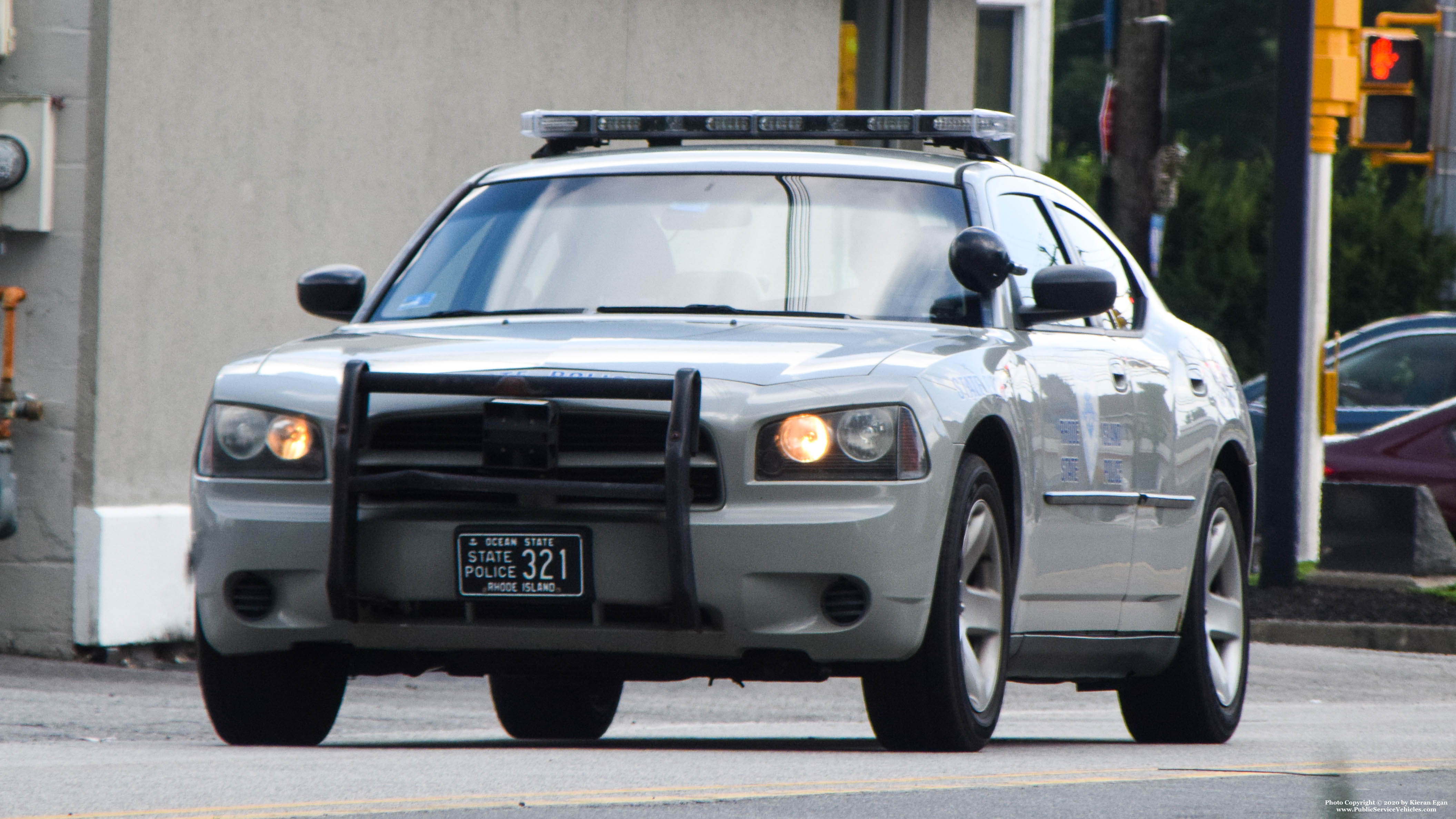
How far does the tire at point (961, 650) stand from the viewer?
637 centimetres

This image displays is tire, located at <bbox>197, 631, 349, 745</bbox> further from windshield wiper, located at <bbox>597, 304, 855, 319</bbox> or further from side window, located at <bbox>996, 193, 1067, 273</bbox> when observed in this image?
side window, located at <bbox>996, 193, 1067, 273</bbox>

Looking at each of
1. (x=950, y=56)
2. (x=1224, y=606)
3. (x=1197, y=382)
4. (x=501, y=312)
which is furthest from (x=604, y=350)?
(x=950, y=56)

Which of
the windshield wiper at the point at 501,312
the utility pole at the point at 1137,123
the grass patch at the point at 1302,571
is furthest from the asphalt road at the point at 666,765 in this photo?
the grass patch at the point at 1302,571

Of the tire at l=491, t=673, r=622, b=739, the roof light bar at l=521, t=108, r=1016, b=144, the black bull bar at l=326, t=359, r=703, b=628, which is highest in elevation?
the roof light bar at l=521, t=108, r=1016, b=144

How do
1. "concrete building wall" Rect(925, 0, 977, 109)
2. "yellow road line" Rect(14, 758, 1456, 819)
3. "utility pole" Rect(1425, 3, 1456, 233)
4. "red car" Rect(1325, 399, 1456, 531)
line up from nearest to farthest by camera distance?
"yellow road line" Rect(14, 758, 1456, 819) < "concrete building wall" Rect(925, 0, 977, 109) < "red car" Rect(1325, 399, 1456, 531) < "utility pole" Rect(1425, 3, 1456, 233)

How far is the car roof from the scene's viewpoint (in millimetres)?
7465

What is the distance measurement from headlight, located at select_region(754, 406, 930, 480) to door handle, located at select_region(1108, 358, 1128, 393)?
167cm

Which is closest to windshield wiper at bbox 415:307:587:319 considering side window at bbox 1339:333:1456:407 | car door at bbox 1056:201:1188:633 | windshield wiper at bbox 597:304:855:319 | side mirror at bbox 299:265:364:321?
windshield wiper at bbox 597:304:855:319

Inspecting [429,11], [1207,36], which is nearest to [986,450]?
[429,11]

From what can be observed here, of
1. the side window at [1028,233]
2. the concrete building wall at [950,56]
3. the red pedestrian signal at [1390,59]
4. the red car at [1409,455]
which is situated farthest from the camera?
the red pedestrian signal at [1390,59]

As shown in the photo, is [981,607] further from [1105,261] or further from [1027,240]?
[1105,261]

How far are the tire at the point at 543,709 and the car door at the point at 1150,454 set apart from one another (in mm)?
1704

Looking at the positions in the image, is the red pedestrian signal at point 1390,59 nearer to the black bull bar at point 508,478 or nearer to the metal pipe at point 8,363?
the metal pipe at point 8,363

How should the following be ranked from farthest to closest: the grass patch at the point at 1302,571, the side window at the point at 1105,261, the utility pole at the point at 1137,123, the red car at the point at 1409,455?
1. the red car at the point at 1409,455
2. the grass patch at the point at 1302,571
3. the utility pole at the point at 1137,123
4. the side window at the point at 1105,261
